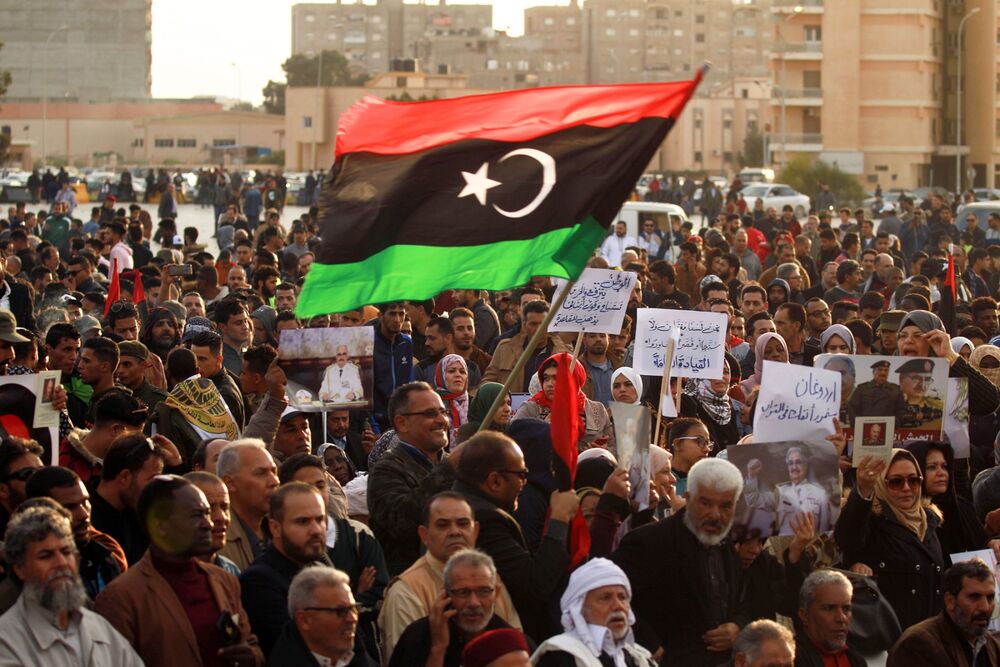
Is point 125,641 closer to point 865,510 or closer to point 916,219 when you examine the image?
point 865,510

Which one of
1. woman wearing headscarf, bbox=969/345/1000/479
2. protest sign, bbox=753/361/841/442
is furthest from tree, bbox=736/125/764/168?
protest sign, bbox=753/361/841/442

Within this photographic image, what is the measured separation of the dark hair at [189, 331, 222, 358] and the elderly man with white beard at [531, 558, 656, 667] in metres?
3.90

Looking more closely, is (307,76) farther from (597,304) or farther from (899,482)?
(899,482)

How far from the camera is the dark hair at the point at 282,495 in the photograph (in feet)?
19.8

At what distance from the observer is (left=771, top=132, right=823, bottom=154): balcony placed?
83.2 m

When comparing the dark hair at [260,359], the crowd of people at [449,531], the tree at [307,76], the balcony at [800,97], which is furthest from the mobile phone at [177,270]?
the tree at [307,76]

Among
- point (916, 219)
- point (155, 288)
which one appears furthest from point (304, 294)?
point (916, 219)

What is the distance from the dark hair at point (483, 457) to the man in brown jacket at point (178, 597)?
3.26 feet

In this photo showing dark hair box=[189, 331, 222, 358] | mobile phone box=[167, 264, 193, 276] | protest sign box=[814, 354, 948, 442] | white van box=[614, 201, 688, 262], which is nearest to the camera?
protest sign box=[814, 354, 948, 442]

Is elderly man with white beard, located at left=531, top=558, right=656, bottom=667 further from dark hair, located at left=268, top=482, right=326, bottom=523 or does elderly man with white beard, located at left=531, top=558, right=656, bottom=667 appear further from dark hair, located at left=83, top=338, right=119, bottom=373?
dark hair, located at left=83, top=338, right=119, bottom=373

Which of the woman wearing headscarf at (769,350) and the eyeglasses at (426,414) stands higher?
the woman wearing headscarf at (769,350)

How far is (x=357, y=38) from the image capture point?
197000mm

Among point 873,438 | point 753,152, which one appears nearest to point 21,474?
point 873,438

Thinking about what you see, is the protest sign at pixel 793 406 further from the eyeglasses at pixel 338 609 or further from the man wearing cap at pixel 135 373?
the man wearing cap at pixel 135 373
